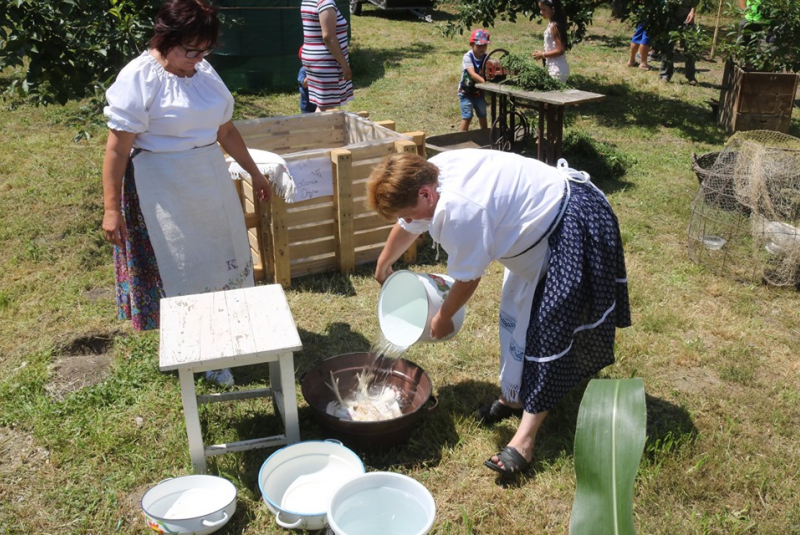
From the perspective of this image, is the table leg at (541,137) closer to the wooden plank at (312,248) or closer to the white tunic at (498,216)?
the wooden plank at (312,248)

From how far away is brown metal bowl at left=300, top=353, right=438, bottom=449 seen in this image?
3.13m

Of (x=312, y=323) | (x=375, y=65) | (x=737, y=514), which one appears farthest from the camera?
(x=375, y=65)

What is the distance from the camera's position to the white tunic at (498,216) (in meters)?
2.74

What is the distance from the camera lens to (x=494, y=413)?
3.49 metres

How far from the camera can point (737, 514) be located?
9.64ft

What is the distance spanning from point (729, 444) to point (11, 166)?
261 inches

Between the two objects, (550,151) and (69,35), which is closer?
(69,35)

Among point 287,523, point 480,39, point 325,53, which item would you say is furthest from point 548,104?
point 287,523

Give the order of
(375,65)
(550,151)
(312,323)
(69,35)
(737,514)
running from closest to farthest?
(737,514)
(312,323)
(69,35)
(550,151)
(375,65)

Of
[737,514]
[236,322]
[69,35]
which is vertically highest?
[69,35]

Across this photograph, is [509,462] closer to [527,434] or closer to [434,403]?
[527,434]

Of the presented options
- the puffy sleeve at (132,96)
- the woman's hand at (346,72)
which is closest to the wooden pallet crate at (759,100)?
the woman's hand at (346,72)

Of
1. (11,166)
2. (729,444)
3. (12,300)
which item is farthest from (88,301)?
(729,444)

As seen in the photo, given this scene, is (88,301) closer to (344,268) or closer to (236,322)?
(344,268)
